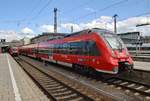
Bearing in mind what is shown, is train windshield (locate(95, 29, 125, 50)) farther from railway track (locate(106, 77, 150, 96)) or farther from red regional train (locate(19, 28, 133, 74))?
railway track (locate(106, 77, 150, 96))

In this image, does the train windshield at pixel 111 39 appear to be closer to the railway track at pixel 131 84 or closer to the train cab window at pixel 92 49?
the train cab window at pixel 92 49

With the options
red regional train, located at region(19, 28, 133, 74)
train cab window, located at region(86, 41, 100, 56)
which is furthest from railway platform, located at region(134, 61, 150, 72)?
train cab window, located at region(86, 41, 100, 56)

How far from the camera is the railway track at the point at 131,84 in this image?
12992mm

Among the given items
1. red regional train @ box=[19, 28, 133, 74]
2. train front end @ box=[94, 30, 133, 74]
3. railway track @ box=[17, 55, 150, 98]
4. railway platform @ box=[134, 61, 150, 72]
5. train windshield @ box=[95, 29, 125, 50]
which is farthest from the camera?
railway platform @ box=[134, 61, 150, 72]

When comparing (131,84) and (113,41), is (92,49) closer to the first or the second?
(113,41)

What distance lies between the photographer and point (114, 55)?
1538cm

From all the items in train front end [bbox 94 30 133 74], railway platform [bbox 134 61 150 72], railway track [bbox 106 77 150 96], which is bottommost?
railway track [bbox 106 77 150 96]

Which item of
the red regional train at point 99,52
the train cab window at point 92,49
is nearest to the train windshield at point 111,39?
the red regional train at point 99,52

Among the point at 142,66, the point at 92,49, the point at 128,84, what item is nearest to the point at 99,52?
the point at 92,49

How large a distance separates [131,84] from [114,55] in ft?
6.06

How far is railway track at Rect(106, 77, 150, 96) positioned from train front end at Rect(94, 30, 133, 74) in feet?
2.17

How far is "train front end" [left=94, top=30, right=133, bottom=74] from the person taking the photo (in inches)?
591

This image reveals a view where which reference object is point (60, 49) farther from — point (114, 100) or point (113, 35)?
point (114, 100)

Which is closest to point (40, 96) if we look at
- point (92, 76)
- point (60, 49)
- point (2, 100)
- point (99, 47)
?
point (2, 100)
